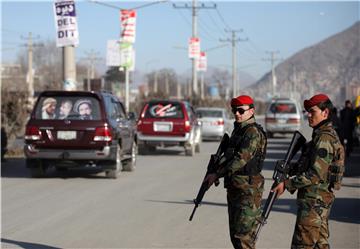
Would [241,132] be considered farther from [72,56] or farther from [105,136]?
[72,56]

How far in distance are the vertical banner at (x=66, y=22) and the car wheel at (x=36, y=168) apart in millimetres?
5761

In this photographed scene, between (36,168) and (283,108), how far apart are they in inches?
825

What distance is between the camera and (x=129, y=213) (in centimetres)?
1104

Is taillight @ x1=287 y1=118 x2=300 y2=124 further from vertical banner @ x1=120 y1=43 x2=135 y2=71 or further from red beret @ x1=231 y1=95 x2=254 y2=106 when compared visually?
red beret @ x1=231 y1=95 x2=254 y2=106

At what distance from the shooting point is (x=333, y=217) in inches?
422

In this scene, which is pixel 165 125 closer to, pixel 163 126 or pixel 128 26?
pixel 163 126

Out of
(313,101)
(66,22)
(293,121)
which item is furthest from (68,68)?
(313,101)

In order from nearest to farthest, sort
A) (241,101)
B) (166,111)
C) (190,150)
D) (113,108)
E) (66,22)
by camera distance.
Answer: (241,101), (113,108), (66,22), (166,111), (190,150)

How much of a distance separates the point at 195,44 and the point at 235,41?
33030mm

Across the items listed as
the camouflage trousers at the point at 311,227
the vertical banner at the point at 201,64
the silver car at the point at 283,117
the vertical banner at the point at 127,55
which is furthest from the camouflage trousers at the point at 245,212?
the vertical banner at the point at 201,64

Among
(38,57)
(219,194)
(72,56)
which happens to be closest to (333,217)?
(219,194)

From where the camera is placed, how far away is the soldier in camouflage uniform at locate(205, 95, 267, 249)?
6.38 meters

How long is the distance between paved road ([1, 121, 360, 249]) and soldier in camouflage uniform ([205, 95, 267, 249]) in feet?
7.28

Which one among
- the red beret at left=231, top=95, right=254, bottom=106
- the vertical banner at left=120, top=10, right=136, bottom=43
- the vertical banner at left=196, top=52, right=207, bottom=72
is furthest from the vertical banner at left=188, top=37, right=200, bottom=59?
the red beret at left=231, top=95, right=254, bottom=106
